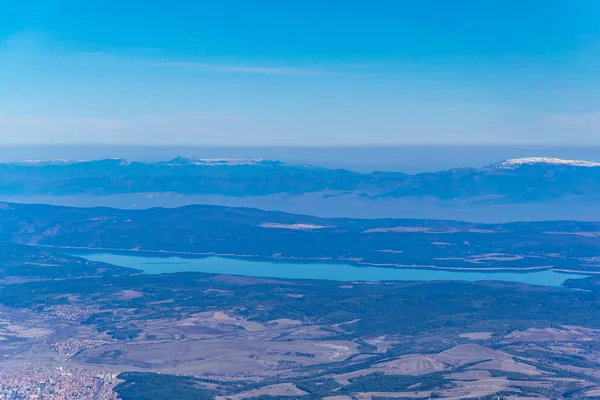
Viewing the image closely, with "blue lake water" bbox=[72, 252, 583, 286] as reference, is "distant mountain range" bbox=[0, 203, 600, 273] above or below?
above

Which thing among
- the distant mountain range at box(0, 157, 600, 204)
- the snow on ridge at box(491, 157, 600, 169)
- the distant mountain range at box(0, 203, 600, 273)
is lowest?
the distant mountain range at box(0, 203, 600, 273)

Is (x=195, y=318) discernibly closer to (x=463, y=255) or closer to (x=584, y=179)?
(x=463, y=255)

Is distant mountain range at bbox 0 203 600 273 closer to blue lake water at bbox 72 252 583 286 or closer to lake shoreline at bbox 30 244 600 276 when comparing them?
lake shoreline at bbox 30 244 600 276

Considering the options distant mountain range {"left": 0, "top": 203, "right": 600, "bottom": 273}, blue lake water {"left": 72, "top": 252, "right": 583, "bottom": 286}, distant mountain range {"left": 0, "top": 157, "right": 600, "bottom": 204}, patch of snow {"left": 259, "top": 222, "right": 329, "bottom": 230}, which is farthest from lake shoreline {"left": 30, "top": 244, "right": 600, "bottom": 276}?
distant mountain range {"left": 0, "top": 157, "right": 600, "bottom": 204}

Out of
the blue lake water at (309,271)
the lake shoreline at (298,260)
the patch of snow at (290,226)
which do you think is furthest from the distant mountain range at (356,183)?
the blue lake water at (309,271)

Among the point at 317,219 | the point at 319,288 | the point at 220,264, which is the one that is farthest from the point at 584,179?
the point at 319,288

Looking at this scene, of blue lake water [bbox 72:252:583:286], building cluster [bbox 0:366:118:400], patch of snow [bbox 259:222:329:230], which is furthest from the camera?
patch of snow [bbox 259:222:329:230]

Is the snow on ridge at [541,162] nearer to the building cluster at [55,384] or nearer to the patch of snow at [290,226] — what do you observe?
the patch of snow at [290,226]
